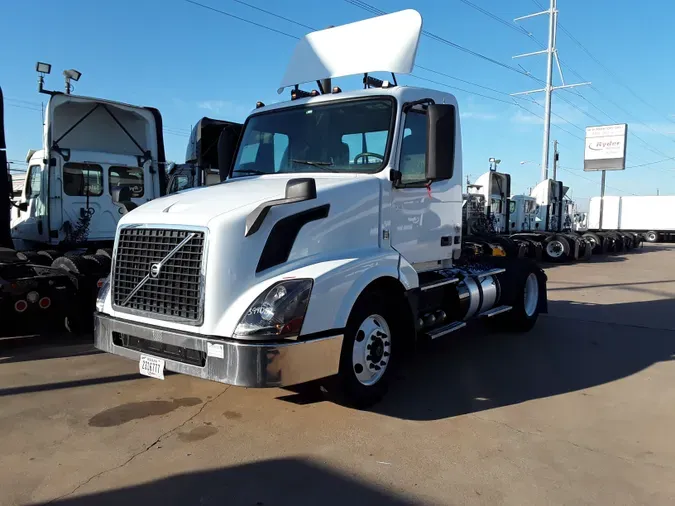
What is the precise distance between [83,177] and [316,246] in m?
6.02

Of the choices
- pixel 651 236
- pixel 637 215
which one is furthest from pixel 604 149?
pixel 651 236

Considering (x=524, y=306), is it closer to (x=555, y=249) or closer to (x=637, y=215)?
(x=555, y=249)

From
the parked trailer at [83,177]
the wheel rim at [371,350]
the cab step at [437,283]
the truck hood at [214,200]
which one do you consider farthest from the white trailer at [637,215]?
the truck hood at [214,200]

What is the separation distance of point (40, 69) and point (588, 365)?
28.6 feet

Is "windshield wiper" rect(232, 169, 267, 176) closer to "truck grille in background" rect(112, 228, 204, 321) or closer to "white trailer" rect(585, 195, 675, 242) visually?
"truck grille in background" rect(112, 228, 204, 321)

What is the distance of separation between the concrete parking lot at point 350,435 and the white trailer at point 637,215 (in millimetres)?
37986

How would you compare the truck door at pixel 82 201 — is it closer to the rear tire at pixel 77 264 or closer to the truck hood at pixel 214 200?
the rear tire at pixel 77 264

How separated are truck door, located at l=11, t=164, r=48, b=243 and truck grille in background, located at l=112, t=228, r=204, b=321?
4.87m

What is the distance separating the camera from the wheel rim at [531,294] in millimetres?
7660

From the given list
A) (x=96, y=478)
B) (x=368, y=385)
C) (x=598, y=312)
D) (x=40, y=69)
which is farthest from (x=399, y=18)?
(x=598, y=312)

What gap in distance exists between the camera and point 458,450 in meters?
3.80

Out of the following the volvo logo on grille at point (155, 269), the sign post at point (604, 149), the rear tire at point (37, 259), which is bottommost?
the rear tire at point (37, 259)

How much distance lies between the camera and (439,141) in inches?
179

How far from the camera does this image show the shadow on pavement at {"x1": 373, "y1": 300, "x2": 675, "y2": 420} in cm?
476
